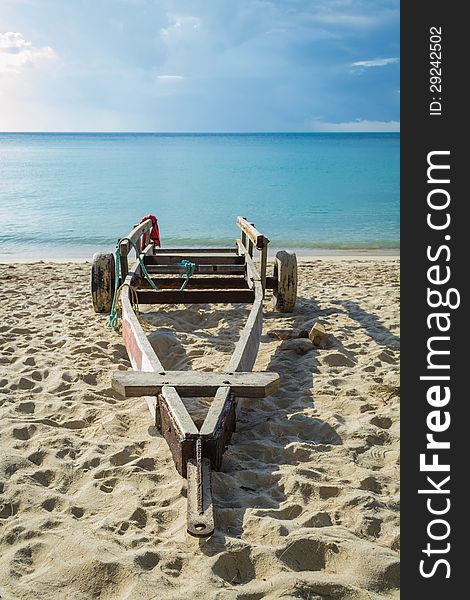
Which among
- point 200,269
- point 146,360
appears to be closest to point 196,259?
point 200,269

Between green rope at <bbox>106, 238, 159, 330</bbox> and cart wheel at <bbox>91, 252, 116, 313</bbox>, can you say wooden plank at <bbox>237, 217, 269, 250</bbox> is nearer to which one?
green rope at <bbox>106, 238, 159, 330</bbox>

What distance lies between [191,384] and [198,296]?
7.57ft

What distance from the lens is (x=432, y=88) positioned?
3.23m

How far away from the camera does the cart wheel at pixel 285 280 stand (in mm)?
→ 6191

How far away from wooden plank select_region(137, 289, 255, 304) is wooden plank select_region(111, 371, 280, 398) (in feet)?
6.99

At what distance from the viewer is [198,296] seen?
18.0 ft

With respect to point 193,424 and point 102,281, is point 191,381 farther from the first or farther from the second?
point 102,281

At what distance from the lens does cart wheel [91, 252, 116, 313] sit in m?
5.92

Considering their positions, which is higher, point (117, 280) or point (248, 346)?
point (117, 280)

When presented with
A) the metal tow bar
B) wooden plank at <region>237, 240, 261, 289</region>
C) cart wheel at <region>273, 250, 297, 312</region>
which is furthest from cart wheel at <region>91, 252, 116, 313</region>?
the metal tow bar

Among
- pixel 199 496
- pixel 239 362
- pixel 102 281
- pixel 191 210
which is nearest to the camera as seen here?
pixel 199 496

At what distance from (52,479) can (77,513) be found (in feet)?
1.22

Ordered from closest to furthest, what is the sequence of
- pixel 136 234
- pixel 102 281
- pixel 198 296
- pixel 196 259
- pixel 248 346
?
pixel 248 346, pixel 198 296, pixel 102 281, pixel 136 234, pixel 196 259

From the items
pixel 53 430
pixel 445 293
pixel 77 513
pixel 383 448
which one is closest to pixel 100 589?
pixel 77 513
